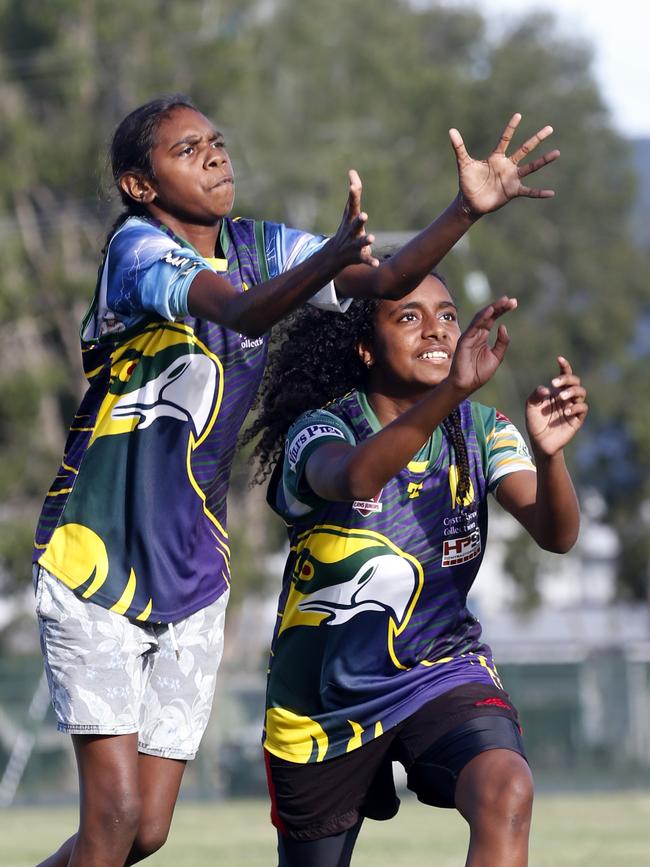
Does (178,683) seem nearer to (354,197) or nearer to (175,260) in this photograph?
(175,260)

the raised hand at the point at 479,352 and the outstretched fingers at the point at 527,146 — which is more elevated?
the outstretched fingers at the point at 527,146

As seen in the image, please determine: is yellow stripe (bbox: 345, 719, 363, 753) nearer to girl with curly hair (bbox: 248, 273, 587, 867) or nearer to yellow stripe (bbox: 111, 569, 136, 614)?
girl with curly hair (bbox: 248, 273, 587, 867)

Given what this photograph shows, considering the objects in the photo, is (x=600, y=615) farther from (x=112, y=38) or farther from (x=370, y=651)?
(x=370, y=651)

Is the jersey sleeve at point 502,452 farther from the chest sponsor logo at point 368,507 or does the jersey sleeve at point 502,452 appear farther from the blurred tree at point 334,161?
the blurred tree at point 334,161

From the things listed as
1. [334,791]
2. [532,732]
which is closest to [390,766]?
[334,791]

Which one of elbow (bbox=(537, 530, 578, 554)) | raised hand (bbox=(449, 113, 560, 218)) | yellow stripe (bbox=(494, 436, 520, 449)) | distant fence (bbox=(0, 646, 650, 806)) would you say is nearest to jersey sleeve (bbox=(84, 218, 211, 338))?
raised hand (bbox=(449, 113, 560, 218))

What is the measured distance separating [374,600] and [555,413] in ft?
2.45

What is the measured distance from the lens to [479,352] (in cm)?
394

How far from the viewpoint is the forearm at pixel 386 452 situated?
156 inches

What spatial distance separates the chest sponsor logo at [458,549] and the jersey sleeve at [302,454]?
0.38m

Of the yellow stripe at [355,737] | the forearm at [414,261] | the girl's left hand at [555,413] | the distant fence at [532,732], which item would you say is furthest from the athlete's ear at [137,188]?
the distant fence at [532,732]

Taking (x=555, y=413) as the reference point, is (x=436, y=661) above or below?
below

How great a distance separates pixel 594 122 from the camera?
44.4m

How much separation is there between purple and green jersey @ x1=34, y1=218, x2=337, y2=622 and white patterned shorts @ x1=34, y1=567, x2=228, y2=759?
0.06 meters
